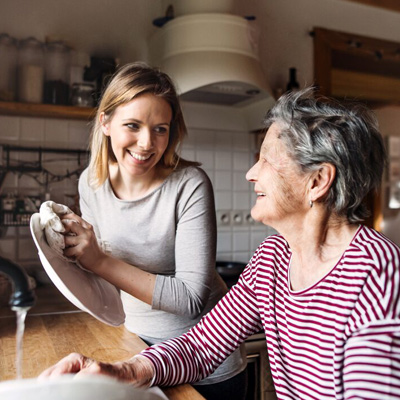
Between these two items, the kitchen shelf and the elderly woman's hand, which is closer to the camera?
the elderly woman's hand

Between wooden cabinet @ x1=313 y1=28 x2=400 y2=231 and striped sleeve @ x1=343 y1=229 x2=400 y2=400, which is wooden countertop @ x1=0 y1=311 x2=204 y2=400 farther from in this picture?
wooden cabinet @ x1=313 y1=28 x2=400 y2=231

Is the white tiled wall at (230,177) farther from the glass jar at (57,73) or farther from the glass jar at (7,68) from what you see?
the glass jar at (7,68)

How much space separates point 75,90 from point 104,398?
6.00 ft

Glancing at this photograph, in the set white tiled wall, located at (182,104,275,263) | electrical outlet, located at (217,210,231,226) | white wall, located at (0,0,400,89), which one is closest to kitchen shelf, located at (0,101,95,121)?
white wall, located at (0,0,400,89)

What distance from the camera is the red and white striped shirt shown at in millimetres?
773

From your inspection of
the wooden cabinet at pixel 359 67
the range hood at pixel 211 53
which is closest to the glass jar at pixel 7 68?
the range hood at pixel 211 53

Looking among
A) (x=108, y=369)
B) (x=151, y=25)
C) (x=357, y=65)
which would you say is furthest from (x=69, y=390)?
(x=357, y=65)

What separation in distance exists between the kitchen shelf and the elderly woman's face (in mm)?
1200

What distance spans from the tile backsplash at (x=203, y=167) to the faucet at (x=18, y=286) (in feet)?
4.71

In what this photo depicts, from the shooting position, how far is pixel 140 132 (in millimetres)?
1229

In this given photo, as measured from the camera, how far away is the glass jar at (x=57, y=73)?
203 centimetres

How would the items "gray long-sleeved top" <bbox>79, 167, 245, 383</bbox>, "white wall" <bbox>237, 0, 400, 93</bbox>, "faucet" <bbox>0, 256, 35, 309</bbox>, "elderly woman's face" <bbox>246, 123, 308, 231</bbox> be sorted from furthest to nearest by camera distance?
1. "white wall" <bbox>237, 0, 400, 93</bbox>
2. "gray long-sleeved top" <bbox>79, 167, 245, 383</bbox>
3. "elderly woman's face" <bbox>246, 123, 308, 231</bbox>
4. "faucet" <bbox>0, 256, 35, 309</bbox>

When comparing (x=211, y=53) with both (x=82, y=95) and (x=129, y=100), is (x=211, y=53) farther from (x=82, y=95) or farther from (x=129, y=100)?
(x=129, y=100)

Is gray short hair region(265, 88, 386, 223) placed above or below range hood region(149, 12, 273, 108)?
below
